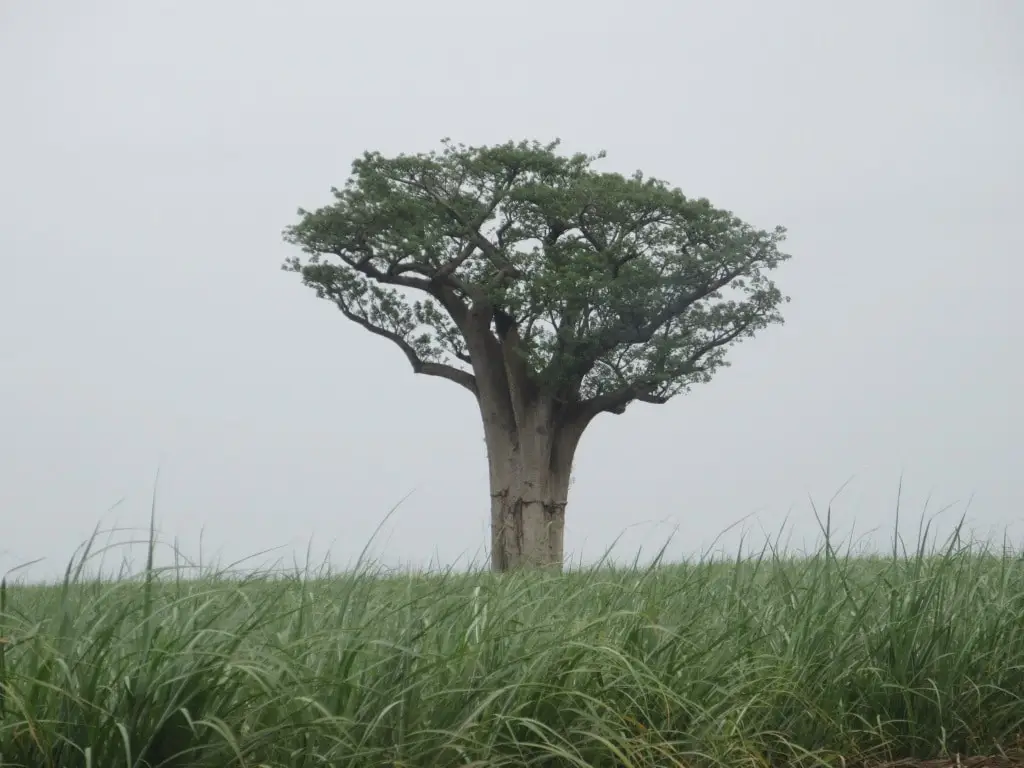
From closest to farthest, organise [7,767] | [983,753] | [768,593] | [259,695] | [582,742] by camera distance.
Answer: [7,767] → [259,695] → [582,742] → [983,753] → [768,593]

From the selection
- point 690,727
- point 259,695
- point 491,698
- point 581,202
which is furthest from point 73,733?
point 581,202

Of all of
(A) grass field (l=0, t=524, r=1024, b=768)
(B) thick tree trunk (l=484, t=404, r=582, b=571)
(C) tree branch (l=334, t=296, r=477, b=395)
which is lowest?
(A) grass field (l=0, t=524, r=1024, b=768)

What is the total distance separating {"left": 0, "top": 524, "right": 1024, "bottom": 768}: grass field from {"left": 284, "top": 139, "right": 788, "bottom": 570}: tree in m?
12.6

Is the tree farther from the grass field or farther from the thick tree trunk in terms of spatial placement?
the grass field

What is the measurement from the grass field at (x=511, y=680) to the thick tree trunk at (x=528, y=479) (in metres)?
13.0

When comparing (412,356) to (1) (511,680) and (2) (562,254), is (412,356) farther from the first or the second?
(1) (511,680)

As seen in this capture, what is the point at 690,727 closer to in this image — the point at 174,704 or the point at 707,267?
the point at 174,704

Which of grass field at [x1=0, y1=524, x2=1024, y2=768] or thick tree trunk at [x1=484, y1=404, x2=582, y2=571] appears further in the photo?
thick tree trunk at [x1=484, y1=404, x2=582, y2=571]

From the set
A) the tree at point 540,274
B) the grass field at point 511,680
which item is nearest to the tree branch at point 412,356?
the tree at point 540,274

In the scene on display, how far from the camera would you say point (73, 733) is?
9.97ft

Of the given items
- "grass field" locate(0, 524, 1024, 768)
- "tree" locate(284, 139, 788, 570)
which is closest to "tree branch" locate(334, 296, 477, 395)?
"tree" locate(284, 139, 788, 570)

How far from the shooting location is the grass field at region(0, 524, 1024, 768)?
3059 millimetres

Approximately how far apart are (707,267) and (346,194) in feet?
21.8

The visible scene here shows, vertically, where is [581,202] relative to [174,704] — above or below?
above
